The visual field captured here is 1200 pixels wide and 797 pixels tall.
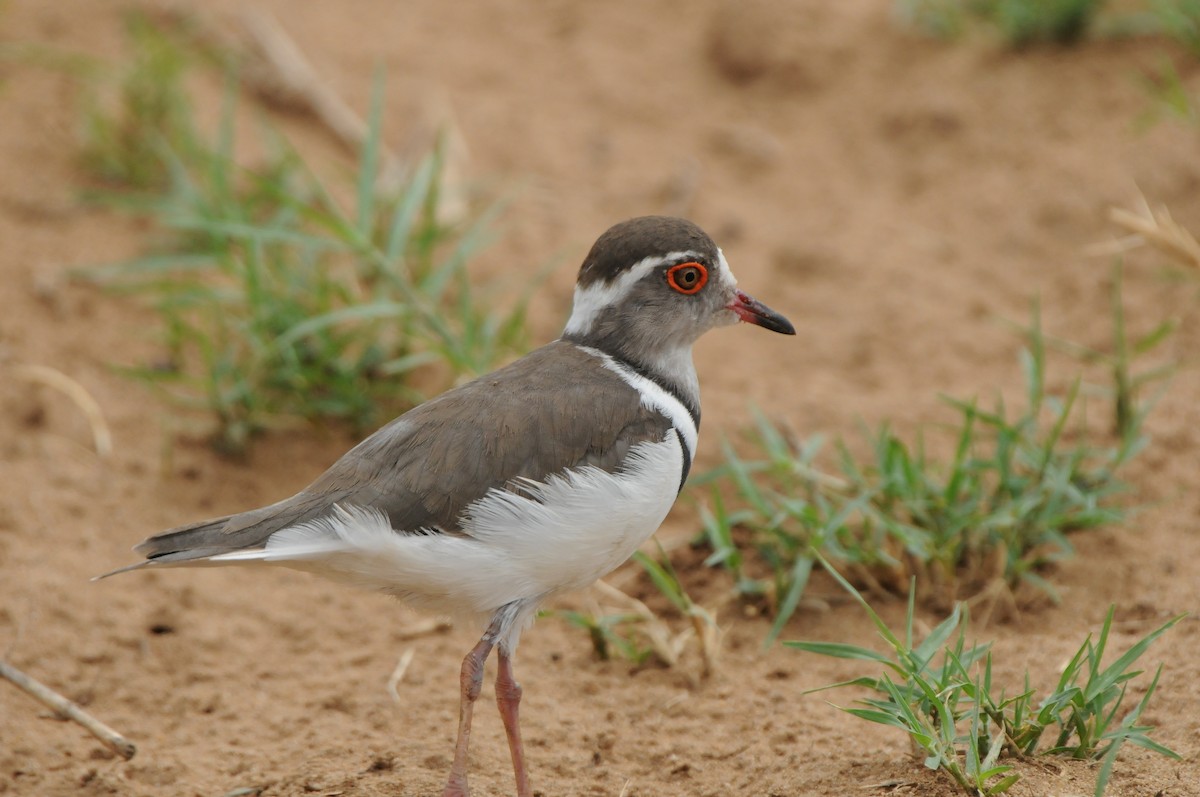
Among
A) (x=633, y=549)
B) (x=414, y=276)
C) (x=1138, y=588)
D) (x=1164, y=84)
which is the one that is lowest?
(x=1138, y=588)

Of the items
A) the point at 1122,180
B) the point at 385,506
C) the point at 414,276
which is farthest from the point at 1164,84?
the point at 385,506

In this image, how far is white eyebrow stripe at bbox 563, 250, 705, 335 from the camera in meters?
4.66

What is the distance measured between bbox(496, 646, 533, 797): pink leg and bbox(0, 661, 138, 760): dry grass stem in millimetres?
1241

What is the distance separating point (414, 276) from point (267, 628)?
2103mm

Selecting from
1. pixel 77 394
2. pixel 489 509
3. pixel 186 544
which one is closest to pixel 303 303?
pixel 77 394

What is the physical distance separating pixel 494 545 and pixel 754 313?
1.49 m

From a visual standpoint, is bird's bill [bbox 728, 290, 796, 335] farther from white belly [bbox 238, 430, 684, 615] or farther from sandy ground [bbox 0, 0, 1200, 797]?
sandy ground [bbox 0, 0, 1200, 797]

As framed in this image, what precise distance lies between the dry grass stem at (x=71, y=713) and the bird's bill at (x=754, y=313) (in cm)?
258

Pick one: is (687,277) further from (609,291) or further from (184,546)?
(184,546)

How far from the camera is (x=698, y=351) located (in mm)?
7160

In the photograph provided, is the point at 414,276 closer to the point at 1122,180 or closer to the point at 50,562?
the point at 50,562

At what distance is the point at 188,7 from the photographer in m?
8.94

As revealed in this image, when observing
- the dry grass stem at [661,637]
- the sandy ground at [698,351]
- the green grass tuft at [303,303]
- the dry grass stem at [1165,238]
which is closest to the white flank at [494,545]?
the sandy ground at [698,351]

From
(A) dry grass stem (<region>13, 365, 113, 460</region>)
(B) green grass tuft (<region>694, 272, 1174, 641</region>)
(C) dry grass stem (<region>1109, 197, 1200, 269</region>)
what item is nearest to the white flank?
(B) green grass tuft (<region>694, 272, 1174, 641</region>)
